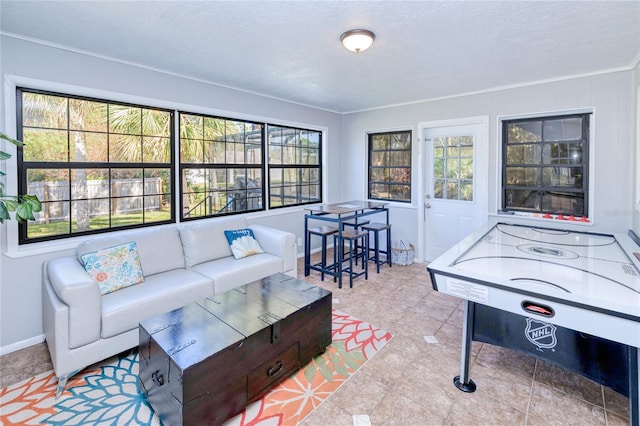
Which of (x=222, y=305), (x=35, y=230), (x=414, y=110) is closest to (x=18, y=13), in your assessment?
(x=35, y=230)

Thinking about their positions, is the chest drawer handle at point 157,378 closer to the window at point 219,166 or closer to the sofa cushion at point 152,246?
the sofa cushion at point 152,246

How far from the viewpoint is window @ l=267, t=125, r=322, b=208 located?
15.8 feet

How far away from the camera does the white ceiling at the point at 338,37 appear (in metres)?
2.11

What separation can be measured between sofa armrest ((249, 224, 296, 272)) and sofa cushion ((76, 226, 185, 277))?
2.98 feet

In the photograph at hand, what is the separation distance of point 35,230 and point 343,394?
Result: 2881 mm

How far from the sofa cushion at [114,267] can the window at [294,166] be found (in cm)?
221

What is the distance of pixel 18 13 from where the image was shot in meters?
2.19

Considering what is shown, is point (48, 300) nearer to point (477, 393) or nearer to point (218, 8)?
point (218, 8)

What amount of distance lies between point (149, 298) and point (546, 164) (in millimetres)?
4480

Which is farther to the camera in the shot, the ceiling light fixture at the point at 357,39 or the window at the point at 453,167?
the window at the point at 453,167

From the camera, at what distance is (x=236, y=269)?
316 centimetres

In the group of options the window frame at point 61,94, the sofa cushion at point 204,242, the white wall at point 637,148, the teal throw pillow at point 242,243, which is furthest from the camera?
the teal throw pillow at point 242,243

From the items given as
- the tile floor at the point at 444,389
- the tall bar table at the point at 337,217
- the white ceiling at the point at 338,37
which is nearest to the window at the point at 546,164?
the white ceiling at the point at 338,37

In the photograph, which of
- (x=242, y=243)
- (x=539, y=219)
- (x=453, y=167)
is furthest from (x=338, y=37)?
(x=539, y=219)
